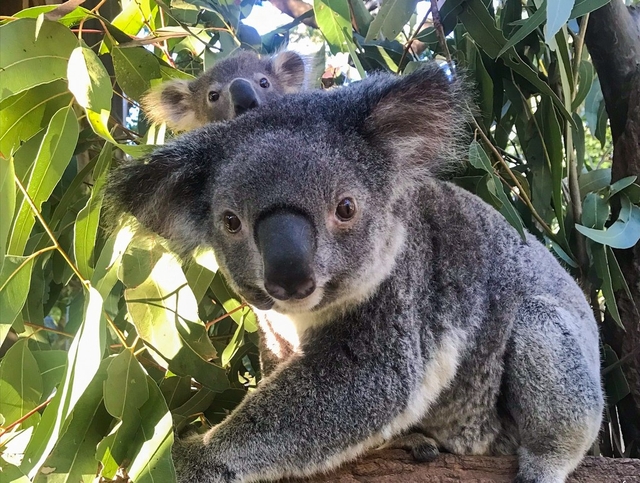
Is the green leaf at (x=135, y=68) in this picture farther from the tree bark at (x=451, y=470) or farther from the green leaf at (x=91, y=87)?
the tree bark at (x=451, y=470)

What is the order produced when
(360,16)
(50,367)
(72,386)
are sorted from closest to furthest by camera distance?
(72,386) → (50,367) → (360,16)

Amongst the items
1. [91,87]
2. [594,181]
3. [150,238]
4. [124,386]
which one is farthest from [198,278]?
[594,181]

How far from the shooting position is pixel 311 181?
156 cm

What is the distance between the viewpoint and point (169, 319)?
1.85m

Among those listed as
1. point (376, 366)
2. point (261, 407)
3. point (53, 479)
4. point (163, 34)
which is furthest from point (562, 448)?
point (163, 34)

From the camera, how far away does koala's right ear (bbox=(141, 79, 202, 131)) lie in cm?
249

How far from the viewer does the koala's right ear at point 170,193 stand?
1.69 meters

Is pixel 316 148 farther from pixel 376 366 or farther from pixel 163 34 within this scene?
pixel 163 34

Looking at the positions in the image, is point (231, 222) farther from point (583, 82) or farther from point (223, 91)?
point (583, 82)

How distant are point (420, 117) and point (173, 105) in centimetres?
142

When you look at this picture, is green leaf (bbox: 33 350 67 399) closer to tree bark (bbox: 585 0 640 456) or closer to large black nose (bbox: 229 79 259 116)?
large black nose (bbox: 229 79 259 116)

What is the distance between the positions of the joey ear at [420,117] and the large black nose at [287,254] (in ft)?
1.42

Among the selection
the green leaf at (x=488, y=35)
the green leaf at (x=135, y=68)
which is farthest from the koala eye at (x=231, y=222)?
Result: the green leaf at (x=488, y=35)

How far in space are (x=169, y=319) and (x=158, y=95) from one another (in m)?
1.09
